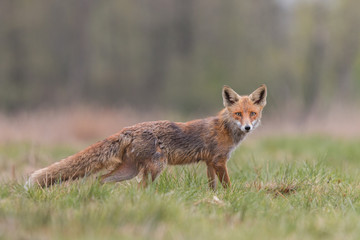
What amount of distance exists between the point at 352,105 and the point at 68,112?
1079cm

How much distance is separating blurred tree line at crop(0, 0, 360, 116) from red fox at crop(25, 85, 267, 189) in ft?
101

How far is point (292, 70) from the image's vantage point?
40000 mm

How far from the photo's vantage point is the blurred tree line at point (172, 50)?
1481 inches

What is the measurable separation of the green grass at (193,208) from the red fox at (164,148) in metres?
0.19

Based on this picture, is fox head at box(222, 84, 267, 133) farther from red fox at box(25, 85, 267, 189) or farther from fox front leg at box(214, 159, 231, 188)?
fox front leg at box(214, 159, 231, 188)

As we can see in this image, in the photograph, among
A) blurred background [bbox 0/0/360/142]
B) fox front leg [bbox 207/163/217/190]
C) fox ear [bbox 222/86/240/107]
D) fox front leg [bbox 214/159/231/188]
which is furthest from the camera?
blurred background [bbox 0/0/360/142]

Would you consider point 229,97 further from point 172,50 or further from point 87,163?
point 172,50

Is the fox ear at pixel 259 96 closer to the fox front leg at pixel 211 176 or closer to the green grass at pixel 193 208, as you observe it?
the green grass at pixel 193 208

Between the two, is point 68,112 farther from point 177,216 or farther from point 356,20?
point 356,20

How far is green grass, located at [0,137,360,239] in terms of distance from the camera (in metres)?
3.68

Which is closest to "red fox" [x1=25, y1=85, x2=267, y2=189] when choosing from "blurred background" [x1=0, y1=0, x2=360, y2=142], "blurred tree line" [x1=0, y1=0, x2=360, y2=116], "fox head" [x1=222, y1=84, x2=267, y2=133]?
"fox head" [x1=222, y1=84, x2=267, y2=133]

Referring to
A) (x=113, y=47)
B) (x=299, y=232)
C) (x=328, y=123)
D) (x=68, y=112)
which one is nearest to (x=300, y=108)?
(x=328, y=123)

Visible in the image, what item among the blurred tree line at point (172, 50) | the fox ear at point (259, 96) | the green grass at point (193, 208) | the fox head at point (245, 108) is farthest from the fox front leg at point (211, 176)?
the blurred tree line at point (172, 50)

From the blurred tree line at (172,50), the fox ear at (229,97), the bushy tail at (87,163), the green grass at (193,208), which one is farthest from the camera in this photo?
the blurred tree line at (172,50)
